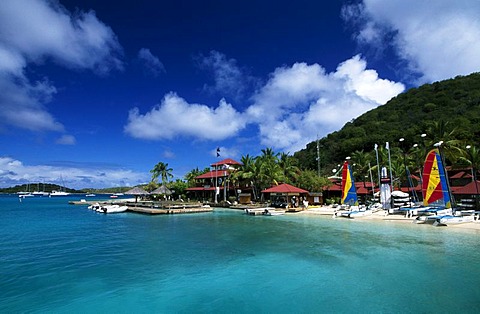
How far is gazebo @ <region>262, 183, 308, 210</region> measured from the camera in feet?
112

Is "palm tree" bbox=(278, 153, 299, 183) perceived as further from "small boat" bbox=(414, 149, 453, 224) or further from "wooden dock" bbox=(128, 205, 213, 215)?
"small boat" bbox=(414, 149, 453, 224)

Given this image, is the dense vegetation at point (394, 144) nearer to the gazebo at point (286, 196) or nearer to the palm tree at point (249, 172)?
the palm tree at point (249, 172)

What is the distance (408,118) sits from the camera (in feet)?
223

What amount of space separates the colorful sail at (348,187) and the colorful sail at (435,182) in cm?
706

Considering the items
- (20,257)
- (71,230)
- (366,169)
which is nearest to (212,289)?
(20,257)

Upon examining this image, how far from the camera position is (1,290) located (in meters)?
9.21

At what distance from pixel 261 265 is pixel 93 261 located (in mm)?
7268

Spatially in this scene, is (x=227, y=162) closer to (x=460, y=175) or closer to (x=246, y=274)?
(x=460, y=175)

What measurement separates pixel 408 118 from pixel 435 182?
177ft

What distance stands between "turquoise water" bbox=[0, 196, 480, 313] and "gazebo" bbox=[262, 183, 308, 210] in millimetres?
16106

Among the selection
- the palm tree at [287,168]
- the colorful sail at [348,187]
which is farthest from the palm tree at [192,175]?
the colorful sail at [348,187]

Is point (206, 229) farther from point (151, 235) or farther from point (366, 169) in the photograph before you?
point (366, 169)

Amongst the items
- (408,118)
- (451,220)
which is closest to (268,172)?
(451,220)

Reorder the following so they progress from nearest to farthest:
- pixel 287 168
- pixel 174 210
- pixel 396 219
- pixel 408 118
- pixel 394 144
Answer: pixel 396 219 → pixel 174 210 → pixel 287 168 → pixel 394 144 → pixel 408 118
